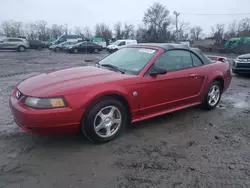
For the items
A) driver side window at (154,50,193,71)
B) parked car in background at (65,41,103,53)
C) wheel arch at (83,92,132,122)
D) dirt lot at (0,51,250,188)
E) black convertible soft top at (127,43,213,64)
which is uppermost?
parked car in background at (65,41,103,53)

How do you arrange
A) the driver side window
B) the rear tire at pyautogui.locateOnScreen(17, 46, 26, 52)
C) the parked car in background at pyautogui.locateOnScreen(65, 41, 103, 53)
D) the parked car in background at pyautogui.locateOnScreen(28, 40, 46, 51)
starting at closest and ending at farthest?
the driver side window → the rear tire at pyautogui.locateOnScreen(17, 46, 26, 52) → the parked car in background at pyautogui.locateOnScreen(65, 41, 103, 53) → the parked car in background at pyautogui.locateOnScreen(28, 40, 46, 51)

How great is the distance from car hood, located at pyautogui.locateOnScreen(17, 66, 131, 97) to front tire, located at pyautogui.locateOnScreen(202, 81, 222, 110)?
7.17ft

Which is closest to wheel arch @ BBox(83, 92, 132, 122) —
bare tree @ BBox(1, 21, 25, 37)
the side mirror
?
the side mirror

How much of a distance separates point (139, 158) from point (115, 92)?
976 millimetres

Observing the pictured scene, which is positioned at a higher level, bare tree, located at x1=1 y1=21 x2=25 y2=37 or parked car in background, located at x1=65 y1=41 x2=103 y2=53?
bare tree, located at x1=1 y1=21 x2=25 y2=37

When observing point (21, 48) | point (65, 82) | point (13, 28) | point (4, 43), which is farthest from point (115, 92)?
point (13, 28)

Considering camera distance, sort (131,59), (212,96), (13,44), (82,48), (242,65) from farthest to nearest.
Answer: (82,48) → (13,44) → (242,65) → (212,96) → (131,59)

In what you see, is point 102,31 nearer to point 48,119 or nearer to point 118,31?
point 118,31

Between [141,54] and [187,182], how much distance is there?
228 centimetres

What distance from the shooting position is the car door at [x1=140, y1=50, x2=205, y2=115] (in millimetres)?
3363

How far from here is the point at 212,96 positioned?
4625 mm

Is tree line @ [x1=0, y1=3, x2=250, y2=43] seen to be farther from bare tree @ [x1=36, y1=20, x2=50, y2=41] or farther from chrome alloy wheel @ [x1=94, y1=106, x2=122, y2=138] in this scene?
chrome alloy wheel @ [x1=94, y1=106, x2=122, y2=138]

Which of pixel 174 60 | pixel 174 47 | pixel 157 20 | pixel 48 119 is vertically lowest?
pixel 48 119

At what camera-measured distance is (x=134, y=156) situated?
2.81 meters
